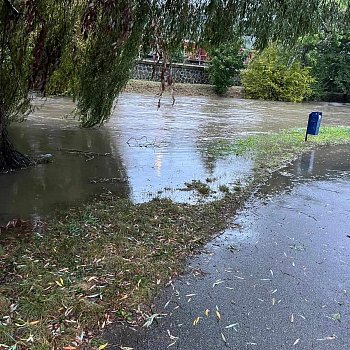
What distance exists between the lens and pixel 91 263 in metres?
3.94

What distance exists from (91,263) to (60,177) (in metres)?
3.58

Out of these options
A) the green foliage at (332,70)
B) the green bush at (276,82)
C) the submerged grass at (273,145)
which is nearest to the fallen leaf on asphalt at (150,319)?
the submerged grass at (273,145)

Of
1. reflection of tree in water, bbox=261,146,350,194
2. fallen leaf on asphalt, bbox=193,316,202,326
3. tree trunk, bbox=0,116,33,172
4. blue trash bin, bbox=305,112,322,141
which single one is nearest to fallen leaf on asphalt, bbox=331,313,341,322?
fallen leaf on asphalt, bbox=193,316,202,326

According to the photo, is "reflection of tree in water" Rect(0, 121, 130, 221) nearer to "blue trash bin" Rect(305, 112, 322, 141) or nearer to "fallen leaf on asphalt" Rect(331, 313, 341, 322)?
"fallen leaf on asphalt" Rect(331, 313, 341, 322)

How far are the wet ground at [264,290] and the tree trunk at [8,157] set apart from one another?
3.96 metres

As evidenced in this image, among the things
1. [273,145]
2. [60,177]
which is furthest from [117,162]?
[273,145]

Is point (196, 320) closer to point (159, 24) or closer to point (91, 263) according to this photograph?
point (91, 263)

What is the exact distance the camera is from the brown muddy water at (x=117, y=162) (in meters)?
6.33

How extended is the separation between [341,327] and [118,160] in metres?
6.25

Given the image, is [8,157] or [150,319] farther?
[8,157]

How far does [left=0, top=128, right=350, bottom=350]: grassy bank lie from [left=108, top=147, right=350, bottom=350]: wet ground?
186mm

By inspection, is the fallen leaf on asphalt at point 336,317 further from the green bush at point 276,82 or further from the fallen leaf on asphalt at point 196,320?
the green bush at point 276,82

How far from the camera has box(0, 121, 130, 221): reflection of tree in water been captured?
5.94 meters

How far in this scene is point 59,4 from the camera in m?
5.73
